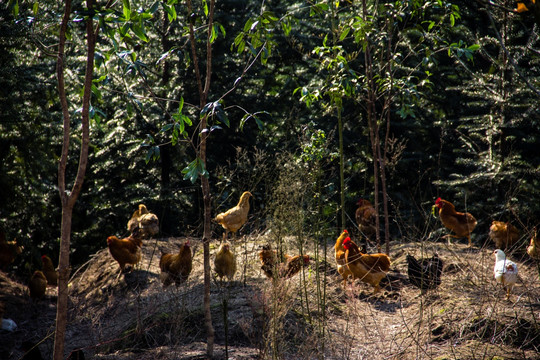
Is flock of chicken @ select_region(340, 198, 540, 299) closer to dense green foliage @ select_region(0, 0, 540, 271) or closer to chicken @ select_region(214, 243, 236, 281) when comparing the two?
dense green foliage @ select_region(0, 0, 540, 271)

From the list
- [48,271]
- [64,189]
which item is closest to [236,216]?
[48,271]

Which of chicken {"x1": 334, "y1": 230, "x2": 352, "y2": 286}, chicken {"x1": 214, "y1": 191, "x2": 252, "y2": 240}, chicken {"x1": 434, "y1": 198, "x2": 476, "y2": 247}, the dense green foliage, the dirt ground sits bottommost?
the dirt ground

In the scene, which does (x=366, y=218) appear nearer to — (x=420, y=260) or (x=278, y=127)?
(x=420, y=260)

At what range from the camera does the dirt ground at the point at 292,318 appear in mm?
4289

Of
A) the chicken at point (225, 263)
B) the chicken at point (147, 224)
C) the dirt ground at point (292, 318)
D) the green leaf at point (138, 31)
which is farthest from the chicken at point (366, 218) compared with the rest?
the green leaf at point (138, 31)

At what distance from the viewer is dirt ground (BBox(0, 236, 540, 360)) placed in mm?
4289

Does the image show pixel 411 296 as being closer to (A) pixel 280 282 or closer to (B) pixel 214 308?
(B) pixel 214 308

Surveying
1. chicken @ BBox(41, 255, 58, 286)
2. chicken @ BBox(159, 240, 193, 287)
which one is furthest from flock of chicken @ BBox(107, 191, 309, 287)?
chicken @ BBox(41, 255, 58, 286)

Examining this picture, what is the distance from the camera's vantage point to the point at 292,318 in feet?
17.1

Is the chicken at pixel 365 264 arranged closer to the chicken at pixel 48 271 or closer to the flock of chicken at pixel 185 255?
the flock of chicken at pixel 185 255

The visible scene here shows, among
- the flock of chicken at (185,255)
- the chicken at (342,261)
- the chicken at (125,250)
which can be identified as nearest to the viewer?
the flock of chicken at (185,255)

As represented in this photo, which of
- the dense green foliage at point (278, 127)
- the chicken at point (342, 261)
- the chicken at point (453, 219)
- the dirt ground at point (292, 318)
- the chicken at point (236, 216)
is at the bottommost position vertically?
the dirt ground at point (292, 318)

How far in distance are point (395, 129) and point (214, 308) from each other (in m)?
6.21

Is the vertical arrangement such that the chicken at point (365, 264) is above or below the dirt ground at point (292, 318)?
above
